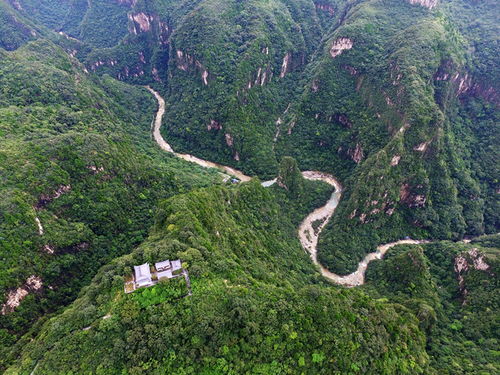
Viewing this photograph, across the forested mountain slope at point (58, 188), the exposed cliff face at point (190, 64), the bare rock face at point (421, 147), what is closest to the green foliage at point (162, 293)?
the forested mountain slope at point (58, 188)

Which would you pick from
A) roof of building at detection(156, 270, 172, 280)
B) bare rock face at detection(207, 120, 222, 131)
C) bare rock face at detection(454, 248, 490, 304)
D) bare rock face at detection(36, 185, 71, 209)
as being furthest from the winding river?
bare rock face at detection(36, 185, 71, 209)

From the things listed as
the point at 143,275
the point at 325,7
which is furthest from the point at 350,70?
the point at 143,275

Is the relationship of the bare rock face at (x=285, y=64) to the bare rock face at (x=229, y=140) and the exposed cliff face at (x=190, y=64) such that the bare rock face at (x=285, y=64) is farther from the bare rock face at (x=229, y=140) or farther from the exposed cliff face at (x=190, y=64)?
the bare rock face at (x=229, y=140)

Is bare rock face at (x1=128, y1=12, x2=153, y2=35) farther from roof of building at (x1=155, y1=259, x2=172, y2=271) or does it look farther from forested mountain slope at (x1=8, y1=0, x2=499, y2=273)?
roof of building at (x1=155, y1=259, x2=172, y2=271)

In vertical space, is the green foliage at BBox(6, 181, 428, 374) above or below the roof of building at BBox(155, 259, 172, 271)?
below

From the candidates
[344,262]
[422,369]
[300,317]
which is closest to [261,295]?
[300,317]
